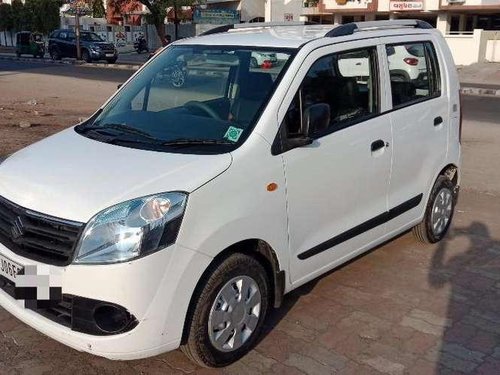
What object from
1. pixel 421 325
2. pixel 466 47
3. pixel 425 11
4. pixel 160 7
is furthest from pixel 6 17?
pixel 421 325

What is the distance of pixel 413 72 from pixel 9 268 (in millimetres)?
3278

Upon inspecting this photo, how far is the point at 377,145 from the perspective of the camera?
3.96 metres

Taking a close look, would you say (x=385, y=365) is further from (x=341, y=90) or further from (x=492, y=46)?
(x=492, y=46)

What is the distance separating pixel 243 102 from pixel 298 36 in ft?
2.33

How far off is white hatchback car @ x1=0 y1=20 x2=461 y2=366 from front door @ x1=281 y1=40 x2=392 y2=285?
12mm

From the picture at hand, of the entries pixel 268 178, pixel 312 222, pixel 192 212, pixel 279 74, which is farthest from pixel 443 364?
pixel 279 74

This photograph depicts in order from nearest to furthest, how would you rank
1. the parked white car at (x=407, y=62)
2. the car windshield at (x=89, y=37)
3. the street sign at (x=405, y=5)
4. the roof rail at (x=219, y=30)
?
the parked white car at (x=407, y=62) < the roof rail at (x=219, y=30) < the street sign at (x=405, y=5) < the car windshield at (x=89, y=37)

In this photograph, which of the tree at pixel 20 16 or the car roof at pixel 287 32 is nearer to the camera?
the car roof at pixel 287 32

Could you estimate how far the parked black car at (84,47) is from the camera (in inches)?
1319

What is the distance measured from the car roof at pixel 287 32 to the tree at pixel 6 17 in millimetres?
67562

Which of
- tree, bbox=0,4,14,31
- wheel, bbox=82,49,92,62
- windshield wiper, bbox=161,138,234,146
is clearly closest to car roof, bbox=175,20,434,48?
windshield wiper, bbox=161,138,234,146

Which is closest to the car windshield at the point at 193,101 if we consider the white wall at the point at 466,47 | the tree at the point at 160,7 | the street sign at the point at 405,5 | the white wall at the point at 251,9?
the white wall at the point at 466,47

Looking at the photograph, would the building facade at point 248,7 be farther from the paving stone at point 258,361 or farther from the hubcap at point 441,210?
the paving stone at point 258,361

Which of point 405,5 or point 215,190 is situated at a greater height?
point 405,5
